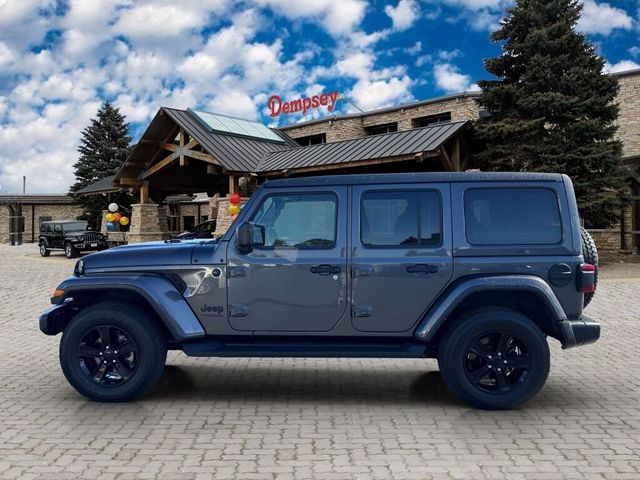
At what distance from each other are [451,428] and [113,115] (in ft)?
151

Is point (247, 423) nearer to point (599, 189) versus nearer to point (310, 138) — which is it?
point (599, 189)

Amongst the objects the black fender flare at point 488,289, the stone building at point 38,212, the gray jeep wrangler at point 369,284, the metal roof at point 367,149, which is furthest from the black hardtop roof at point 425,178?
the stone building at point 38,212

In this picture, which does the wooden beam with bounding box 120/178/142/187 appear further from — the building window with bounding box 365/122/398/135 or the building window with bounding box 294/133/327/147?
the building window with bounding box 365/122/398/135

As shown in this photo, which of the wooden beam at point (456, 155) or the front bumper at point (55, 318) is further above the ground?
the wooden beam at point (456, 155)

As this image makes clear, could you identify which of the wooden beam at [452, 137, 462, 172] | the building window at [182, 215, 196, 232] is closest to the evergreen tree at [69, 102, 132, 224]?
the building window at [182, 215, 196, 232]

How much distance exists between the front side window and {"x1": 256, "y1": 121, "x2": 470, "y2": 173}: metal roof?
13.9 metres

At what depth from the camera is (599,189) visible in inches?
783

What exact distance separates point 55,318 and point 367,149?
1656 cm

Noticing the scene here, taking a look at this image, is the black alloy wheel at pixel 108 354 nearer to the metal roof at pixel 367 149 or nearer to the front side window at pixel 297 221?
the front side window at pixel 297 221

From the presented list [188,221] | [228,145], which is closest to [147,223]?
[228,145]

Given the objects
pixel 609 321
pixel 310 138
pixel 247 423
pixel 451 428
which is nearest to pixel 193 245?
pixel 247 423

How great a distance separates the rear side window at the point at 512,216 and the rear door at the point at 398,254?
241 mm

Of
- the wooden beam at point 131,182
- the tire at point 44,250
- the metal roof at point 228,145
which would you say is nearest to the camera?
the metal roof at point 228,145

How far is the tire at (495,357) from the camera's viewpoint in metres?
5.39
